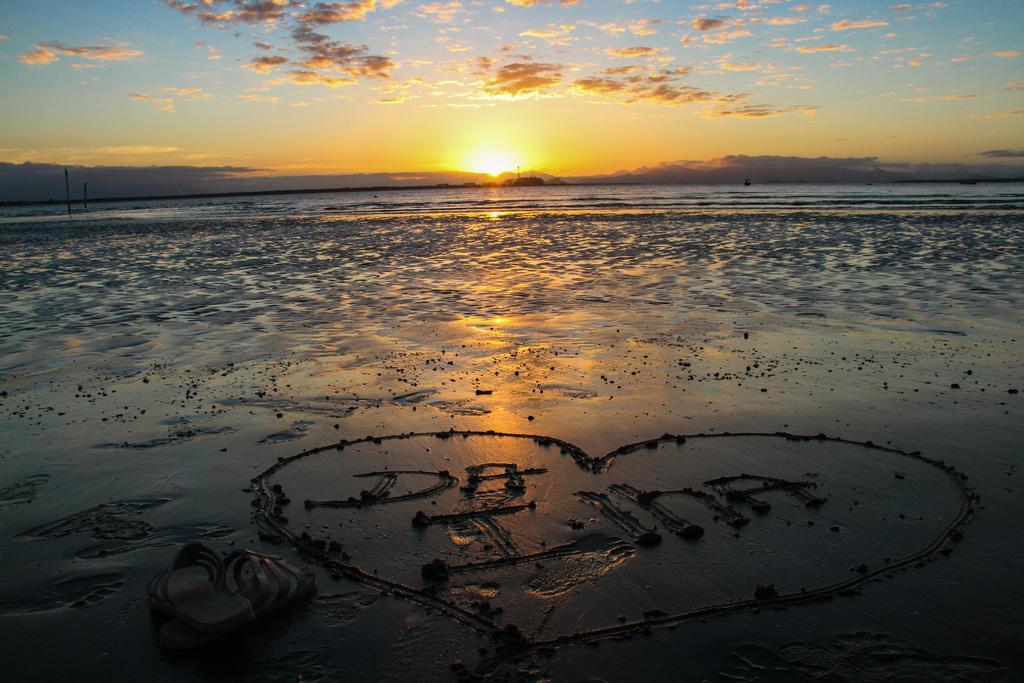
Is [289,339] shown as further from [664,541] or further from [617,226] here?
[617,226]

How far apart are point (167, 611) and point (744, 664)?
14.6ft

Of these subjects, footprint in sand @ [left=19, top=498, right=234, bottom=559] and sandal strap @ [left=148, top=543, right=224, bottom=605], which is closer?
sandal strap @ [left=148, top=543, right=224, bottom=605]

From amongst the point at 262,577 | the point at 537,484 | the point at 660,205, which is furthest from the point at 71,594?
the point at 660,205

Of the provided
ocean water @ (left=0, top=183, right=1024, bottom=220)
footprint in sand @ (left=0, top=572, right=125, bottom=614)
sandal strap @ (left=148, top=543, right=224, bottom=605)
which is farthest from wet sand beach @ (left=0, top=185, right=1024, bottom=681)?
ocean water @ (left=0, top=183, right=1024, bottom=220)

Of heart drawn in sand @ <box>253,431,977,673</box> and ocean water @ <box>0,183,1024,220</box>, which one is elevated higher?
→ ocean water @ <box>0,183,1024,220</box>

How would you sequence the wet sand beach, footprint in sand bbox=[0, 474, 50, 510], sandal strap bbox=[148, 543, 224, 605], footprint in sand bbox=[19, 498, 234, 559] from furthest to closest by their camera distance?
footprint in sand bbox=[0, 474, 50, 510] < footprint in sand bbox=[19, 498, 234, 559] < sandal strap bbox=[148, 543, 224, 605] < the wet sand beach

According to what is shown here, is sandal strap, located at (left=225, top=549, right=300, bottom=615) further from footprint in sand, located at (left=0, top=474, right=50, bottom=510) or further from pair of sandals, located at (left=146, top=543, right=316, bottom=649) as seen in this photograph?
footprint in sand, located at (left=0, top=474, right=50, bottom=510)

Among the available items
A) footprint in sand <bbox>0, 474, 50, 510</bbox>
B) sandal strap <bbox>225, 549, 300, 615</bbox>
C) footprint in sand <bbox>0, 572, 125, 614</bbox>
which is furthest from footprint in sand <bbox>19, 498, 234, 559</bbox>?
sandal strap <bbox>225, 549, 300, 615</bbox>

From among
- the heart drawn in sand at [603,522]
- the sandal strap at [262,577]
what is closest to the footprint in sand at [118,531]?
the heart drawn in sand at [603,522]

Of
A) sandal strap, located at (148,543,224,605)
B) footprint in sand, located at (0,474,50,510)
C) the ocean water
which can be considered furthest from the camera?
the ocean water

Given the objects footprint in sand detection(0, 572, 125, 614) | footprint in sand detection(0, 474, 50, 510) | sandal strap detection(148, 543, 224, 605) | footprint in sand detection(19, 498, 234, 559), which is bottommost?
footprint in sand detection(0, 572, 125, 614)

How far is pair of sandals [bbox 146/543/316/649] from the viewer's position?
544 centimetres

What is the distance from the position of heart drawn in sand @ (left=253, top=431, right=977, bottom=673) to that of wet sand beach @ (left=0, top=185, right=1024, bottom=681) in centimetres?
3

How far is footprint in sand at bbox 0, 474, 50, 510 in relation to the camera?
25.5 feet
